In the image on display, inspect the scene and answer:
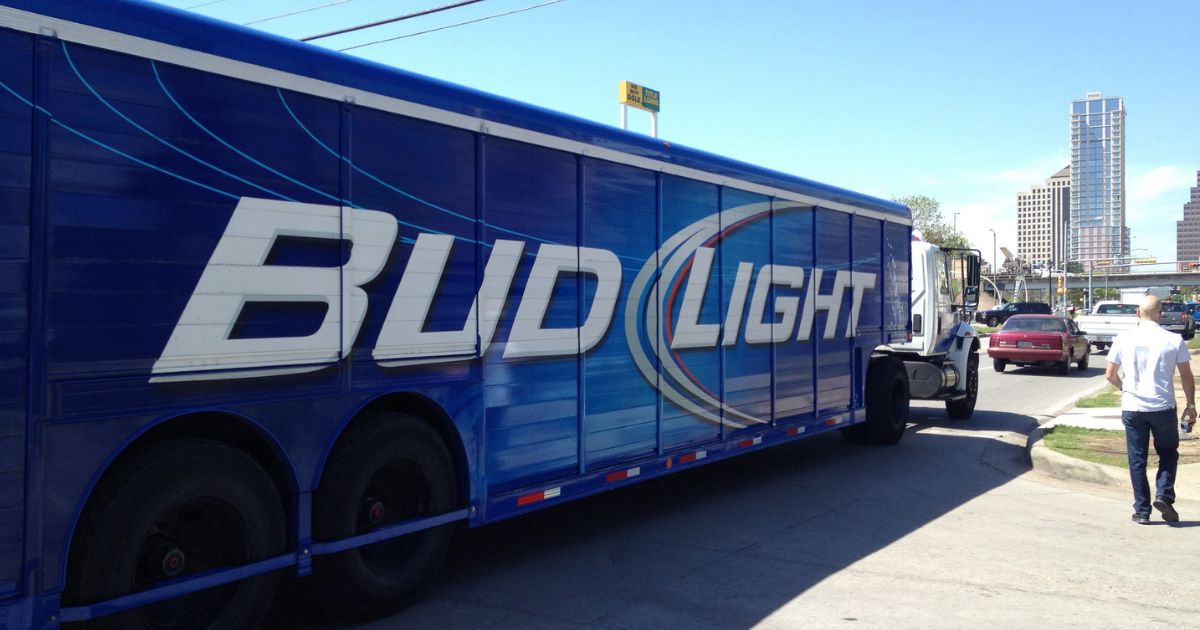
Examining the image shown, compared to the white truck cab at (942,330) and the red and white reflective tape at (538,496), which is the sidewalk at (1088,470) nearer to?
the white truck cab at (942,330)

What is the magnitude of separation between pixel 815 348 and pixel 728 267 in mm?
2075

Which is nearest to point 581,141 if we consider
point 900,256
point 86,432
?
point 86,432

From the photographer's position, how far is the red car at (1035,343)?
24.6 m

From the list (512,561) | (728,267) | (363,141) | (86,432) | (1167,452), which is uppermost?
(363,141)

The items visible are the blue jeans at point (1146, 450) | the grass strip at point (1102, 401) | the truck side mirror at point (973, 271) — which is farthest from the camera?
the grass strip at point (1102, 401)

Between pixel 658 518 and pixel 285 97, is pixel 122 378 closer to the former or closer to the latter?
pixel 285 97

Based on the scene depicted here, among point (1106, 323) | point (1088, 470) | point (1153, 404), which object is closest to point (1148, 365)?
point (1153, 404)

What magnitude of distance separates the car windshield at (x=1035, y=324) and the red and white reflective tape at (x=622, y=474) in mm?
21518

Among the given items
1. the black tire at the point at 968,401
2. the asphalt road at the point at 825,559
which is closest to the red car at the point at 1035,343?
the black tire at the point at 968,401

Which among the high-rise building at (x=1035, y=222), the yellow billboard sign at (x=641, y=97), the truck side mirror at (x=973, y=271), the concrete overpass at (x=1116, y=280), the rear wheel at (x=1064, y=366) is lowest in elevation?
the rear wheel at (x=1064, y=366)

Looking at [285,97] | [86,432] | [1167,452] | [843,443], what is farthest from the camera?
[843,443]

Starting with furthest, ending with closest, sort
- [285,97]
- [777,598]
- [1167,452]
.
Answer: [1167,452] → [777,598] → [285,97]

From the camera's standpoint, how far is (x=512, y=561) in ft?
21.5

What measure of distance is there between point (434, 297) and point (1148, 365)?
6.03 metres
